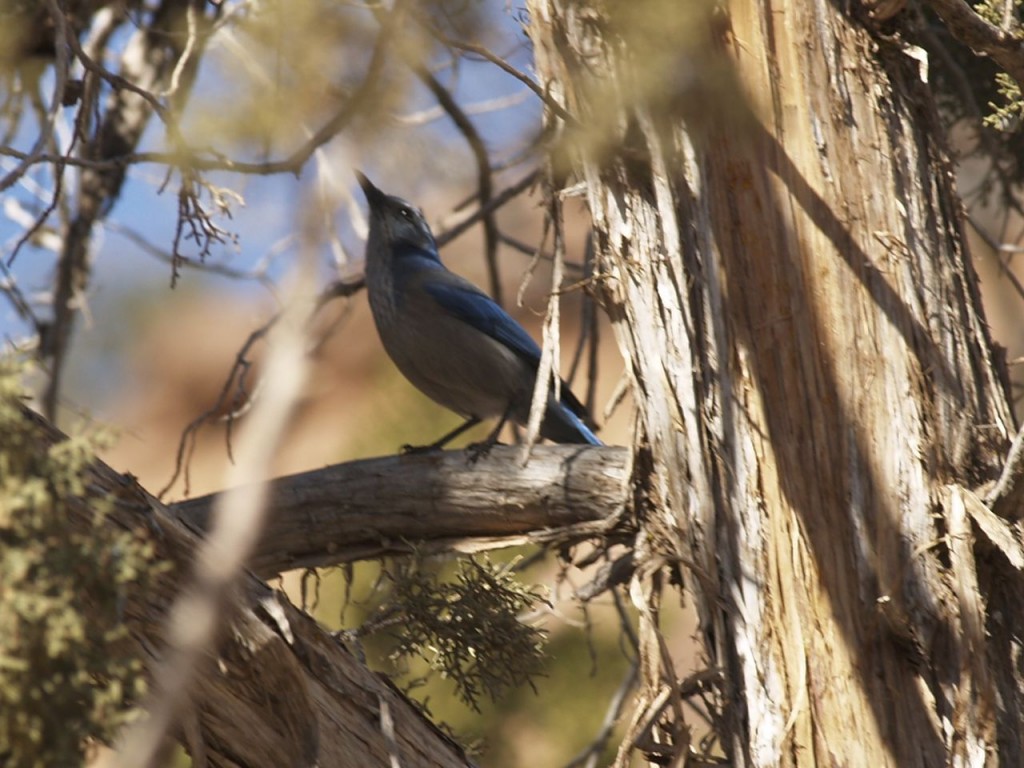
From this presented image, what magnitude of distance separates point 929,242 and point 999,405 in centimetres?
44

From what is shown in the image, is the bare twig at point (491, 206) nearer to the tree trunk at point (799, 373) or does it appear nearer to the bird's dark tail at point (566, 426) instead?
the bird's dark tail at point (566, 426)

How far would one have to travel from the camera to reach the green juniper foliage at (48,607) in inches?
59.8

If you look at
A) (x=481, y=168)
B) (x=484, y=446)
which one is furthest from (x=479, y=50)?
(x=481, y=168)

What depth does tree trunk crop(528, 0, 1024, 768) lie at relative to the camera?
2.83m

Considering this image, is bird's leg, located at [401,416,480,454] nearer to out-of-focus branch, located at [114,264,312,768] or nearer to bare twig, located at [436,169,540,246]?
bare twig, located at [436,169,540,246]

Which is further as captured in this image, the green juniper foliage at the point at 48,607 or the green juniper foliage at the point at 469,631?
the green juniper foliage at the point at 469,631

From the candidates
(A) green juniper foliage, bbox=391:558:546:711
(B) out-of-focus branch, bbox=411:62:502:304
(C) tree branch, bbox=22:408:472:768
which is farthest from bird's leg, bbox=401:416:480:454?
(C) tree branch, bbox=22:408:472:768

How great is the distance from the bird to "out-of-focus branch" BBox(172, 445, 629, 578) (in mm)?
1473

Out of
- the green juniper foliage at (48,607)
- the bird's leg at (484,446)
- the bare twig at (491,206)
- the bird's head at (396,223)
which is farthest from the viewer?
the bird's head at (396,223)

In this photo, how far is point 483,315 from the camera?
5266 mm

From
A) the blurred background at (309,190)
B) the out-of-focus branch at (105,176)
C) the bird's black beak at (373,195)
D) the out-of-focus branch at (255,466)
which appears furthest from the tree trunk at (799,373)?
the bird's black beak at (373,195)

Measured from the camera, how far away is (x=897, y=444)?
9.80 feet

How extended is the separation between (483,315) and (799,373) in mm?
2365

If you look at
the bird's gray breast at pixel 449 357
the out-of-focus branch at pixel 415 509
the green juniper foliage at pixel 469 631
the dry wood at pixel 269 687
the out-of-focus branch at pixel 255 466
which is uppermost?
the bird's gray breast at pixel 449 357
